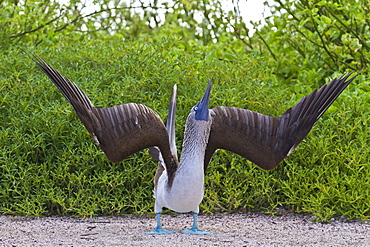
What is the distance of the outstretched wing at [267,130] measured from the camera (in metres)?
4.12

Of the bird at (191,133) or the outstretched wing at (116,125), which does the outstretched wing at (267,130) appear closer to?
the bird at (191,133)

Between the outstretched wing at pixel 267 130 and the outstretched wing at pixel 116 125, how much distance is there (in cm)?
45

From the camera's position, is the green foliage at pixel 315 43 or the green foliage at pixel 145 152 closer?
the green foliage at pixel 145 152

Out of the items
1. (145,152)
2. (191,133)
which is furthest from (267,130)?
(145,152)

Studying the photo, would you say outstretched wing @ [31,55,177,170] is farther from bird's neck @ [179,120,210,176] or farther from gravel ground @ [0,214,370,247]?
gravel ground @ [0,214,370,247]

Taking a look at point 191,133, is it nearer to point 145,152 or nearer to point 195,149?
point 195,149

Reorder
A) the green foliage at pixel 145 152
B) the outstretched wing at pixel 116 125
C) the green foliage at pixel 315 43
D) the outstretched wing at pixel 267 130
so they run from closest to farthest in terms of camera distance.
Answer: the outstretched wing at pixel 116 125
the outstretched wing at pixel 267 130
the green foliage at pixel 145 152
the green foliage at pixel 315 43

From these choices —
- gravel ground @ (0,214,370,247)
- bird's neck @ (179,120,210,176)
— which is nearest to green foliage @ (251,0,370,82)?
gravel ground @ (0,214,370,247)

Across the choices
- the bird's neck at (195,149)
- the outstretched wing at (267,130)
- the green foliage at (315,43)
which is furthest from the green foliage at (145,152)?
the bird's neck at (195,149)

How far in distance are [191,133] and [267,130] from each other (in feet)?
2.05

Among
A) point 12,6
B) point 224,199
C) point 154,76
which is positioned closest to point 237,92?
point 154,76

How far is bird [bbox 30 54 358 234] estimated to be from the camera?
3.86m

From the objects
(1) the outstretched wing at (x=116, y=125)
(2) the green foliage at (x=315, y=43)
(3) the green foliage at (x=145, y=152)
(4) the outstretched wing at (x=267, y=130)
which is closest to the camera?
(1) the outstretched wing at (x=116, y=125)

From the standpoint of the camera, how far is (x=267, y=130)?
421 centimetres
